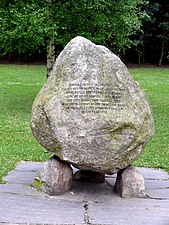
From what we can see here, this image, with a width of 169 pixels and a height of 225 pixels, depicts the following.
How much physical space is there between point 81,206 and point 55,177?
24.8 inches

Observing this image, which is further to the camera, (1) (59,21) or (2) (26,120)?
(1) (59,21)

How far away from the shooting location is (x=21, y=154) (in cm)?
1021

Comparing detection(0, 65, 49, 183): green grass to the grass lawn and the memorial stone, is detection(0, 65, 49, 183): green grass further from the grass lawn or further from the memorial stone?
the memorial stone

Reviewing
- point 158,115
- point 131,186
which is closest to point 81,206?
point 131,186

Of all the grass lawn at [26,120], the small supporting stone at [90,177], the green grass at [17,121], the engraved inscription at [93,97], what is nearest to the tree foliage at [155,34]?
the grass lawn at [26,120]

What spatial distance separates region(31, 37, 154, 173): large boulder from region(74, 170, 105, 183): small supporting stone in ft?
2.57

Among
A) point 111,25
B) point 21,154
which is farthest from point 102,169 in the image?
point 111,25

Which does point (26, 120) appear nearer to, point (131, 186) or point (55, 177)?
point (55, 177)

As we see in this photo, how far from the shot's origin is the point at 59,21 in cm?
1595

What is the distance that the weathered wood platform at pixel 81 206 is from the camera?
237 inches

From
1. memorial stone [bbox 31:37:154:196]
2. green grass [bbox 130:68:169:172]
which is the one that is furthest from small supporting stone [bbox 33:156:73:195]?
green grass [bbox 130:68:169:172]

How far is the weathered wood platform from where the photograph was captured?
6.02 meters

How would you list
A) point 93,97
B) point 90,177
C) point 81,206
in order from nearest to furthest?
point 81,206 → point 93,97 → point 90,177

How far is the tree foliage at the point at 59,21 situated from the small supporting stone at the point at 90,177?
7532 millimetres
